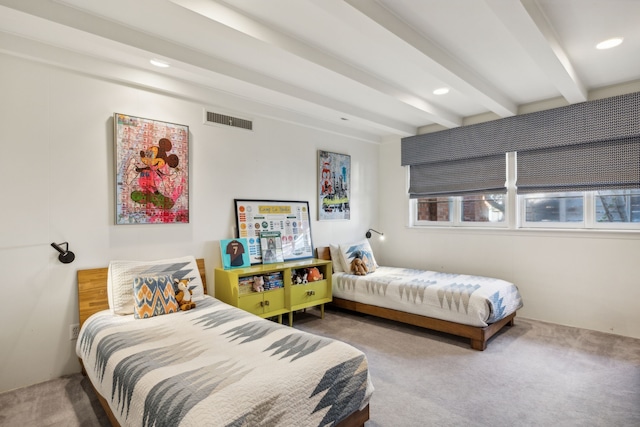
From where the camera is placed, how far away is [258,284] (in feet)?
Result: 10.9

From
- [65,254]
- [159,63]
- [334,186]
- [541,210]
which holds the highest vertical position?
[159,63]

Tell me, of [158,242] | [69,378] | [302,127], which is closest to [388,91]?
[302,127]

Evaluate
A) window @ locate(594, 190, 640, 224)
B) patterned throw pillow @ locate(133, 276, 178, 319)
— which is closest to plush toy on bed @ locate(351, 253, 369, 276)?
patterned throw pillow @ locate(133, 276, 178, 319)

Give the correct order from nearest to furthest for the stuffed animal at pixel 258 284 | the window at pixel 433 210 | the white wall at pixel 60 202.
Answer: the white wall at pixel 60 202
the stuffed animal at pixel 258 284
the window at pixel 433 210

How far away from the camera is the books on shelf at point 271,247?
12.1 ft

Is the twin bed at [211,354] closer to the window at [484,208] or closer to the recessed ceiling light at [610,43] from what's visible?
the window at [484,208]

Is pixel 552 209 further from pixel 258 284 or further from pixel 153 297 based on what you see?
pixel 153 297

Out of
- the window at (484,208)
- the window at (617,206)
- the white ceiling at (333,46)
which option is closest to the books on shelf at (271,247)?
the white ceiling at (333,46)

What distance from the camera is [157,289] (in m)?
2.56

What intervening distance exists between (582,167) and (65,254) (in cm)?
481

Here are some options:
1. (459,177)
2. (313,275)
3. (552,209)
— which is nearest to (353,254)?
(313,275)

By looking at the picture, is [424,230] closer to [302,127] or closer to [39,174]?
[302,127]

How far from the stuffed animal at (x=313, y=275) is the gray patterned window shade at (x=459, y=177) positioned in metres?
1.98

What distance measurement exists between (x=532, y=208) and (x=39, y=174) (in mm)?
4850
